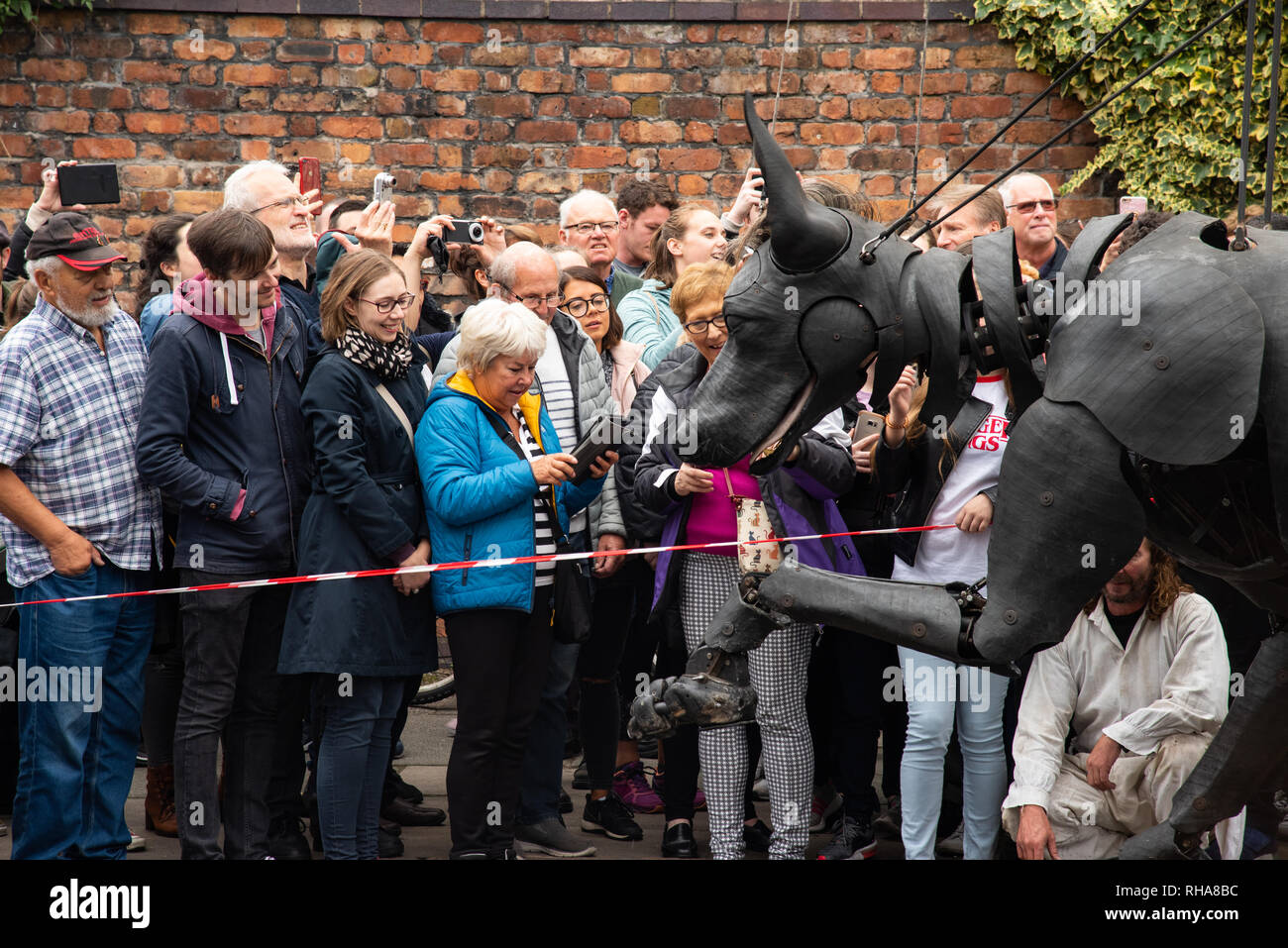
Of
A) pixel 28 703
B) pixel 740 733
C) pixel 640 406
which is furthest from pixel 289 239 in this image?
pixel 740 733

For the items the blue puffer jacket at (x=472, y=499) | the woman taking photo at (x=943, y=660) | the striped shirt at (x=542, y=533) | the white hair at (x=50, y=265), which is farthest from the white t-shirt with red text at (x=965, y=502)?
the white hair at (x=50, y=265)

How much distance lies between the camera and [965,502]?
4891mm

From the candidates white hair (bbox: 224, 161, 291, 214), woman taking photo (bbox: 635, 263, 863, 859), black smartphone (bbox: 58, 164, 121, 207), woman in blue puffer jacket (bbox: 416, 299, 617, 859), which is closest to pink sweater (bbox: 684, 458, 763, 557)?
woman taking photo (bbox: 635, 263, 863, 859)

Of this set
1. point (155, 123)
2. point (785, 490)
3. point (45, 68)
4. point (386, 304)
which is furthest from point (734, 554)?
point (45, 68)

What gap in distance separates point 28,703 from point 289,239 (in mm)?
1986

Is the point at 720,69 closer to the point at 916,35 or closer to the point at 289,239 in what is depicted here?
the point at 916,35

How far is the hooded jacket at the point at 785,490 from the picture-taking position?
194 inches

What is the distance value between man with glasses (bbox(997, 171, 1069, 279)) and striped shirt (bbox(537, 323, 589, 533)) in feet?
7.14

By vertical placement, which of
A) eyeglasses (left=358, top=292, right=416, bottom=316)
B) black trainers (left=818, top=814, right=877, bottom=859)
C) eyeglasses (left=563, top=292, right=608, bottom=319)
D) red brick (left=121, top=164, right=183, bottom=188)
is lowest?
black trainers (left=818, top=814, right=877, bottom=859)

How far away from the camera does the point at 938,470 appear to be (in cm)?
489

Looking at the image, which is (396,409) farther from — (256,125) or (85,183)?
(256,125)

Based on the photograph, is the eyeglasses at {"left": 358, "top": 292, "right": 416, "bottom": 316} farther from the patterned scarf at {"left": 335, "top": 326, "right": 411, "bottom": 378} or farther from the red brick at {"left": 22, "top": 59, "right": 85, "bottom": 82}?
the red brick at {"left": 22, "top": 59, "right": 85, "bottom": 82}

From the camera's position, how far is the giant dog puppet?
A: 9.02ft
